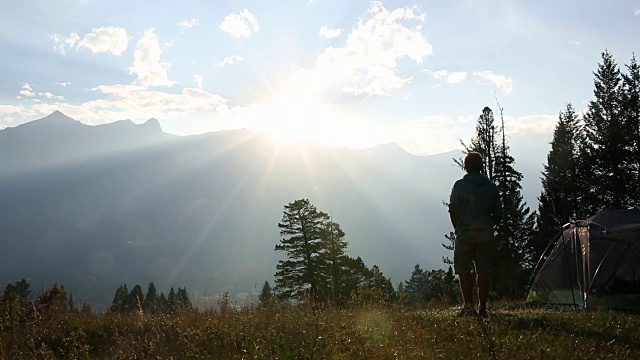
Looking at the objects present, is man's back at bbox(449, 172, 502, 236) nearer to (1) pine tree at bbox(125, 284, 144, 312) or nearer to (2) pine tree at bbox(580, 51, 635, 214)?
(1) pine tree at bbox(125, 284, 144, 312)

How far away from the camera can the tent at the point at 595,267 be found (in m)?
10.2

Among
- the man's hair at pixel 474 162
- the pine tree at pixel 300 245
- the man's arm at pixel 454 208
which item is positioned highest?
the man's hair at pixel 474 162

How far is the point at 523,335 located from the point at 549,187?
38749 millimetres

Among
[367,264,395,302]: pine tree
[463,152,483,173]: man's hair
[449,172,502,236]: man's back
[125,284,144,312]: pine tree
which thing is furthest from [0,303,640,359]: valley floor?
[463,152,483,173]: man's hair

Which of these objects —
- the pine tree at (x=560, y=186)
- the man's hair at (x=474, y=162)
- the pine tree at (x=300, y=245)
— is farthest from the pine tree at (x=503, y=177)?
the man's hair at (x=474, y=162)

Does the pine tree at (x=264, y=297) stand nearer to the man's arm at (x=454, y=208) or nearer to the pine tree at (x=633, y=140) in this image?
the man's arm at (x=454, y=208)

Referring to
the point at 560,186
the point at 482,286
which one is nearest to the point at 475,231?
the point at 482,286

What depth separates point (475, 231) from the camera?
24.4 feet

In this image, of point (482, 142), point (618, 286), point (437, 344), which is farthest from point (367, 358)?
point (482, 142)

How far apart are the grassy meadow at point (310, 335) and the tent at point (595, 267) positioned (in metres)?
3.10

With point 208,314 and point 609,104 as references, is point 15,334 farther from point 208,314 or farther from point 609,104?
point 609,104

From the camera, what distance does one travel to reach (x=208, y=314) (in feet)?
24.5

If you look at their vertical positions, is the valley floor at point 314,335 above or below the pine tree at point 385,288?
above

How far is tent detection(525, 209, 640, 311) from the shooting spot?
10180 millimetres
